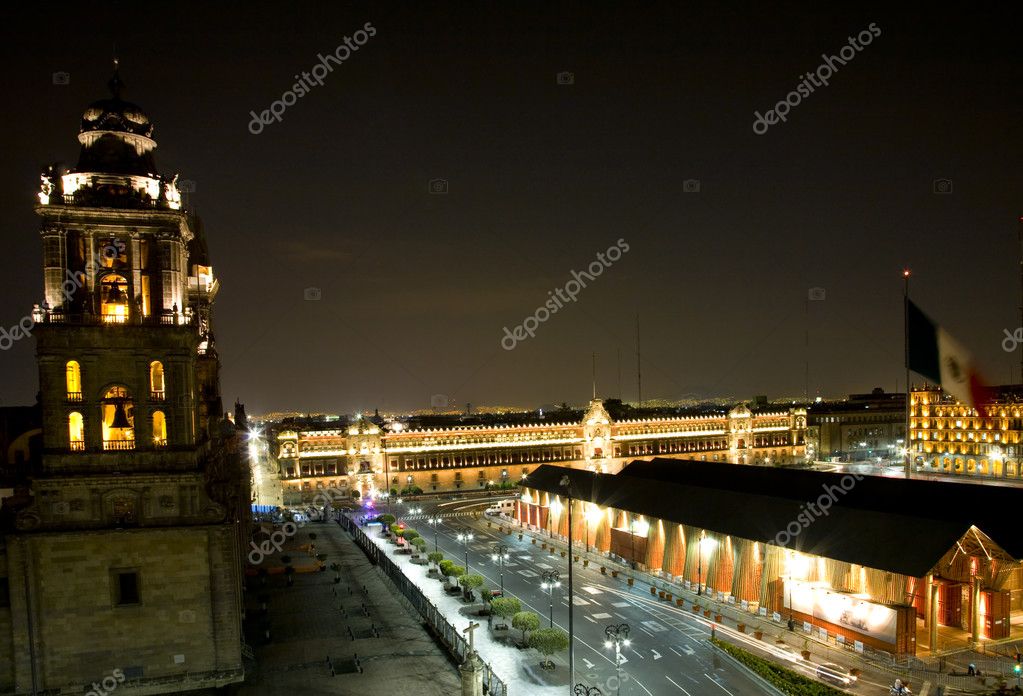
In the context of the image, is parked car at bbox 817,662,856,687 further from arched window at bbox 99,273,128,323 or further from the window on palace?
arched window at bbox 99,273,128,323

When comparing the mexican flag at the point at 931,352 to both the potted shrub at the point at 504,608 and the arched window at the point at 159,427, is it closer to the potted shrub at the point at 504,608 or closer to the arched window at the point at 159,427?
the potted shrub at the point at 504,608

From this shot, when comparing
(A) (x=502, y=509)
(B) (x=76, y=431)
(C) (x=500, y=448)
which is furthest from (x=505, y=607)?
(C) (x=500, y=448)

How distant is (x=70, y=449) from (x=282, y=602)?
19.4 m

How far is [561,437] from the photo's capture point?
13088cm

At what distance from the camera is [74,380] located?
3347cm

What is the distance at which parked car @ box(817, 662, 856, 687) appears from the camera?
35375mm

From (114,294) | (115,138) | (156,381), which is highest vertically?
(115,138)

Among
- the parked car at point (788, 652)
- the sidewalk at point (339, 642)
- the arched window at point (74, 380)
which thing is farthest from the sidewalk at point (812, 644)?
the arched window at point (74, 380)

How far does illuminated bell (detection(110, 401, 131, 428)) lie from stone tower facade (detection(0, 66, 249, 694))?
7 cm

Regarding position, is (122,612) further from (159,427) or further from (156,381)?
(156,381)

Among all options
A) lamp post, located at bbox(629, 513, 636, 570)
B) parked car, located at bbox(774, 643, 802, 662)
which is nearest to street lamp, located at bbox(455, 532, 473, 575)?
lamp post, located at bbox(629, 513, 636, 570)

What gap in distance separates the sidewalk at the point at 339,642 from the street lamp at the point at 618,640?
7980 mm

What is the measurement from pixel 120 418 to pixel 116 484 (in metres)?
3.23

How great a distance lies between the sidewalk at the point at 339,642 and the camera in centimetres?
3328
